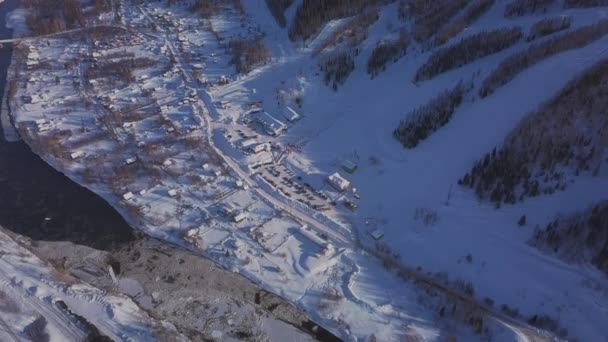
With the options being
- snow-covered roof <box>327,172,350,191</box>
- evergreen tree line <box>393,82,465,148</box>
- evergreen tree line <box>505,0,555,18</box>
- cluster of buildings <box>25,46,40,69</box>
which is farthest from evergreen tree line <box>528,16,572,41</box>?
cluster of buildings <box>25,46,40,69</box>

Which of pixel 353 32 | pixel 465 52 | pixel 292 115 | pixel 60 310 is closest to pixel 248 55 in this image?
pixel 353 32

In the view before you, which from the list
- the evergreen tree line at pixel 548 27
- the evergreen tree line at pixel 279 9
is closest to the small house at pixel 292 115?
the evergreen tree line at pixel 279 9

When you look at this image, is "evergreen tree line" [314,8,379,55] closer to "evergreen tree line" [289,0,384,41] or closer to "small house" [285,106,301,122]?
"evergreen tree line" [289,0,384,41]

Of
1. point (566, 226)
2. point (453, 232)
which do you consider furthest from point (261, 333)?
point (566, 226)

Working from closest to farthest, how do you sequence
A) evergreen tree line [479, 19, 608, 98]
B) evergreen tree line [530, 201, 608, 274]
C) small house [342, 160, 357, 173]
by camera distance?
evergreen tree line [530, 201, 608, 274], small house [342, 160, 357, 173], evergreen tree line [479, 19, 608, 98]

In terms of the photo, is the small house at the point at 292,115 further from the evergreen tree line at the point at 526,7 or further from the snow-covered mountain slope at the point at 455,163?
the evergreen tree line at the point at 526,7

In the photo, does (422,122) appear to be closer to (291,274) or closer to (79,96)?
(291,274)

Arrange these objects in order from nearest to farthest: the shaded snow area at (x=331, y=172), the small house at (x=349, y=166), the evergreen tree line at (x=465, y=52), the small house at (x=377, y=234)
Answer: the shaded snow area at (x=331, y=172)
the small house at (x=377, y=234)
the small house at (x=349, y=166)
the evergreen tree line at (x=465, y=52)
